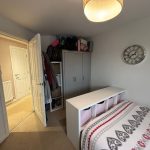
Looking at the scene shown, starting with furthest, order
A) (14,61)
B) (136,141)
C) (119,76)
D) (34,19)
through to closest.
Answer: (14,61), (119,76), (34,19), (136,141)

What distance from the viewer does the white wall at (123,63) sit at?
1.91 meters

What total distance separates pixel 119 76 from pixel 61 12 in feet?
5.90

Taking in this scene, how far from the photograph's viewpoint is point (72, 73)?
2.84 meters

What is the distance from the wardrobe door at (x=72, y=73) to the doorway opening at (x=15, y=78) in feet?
3.72

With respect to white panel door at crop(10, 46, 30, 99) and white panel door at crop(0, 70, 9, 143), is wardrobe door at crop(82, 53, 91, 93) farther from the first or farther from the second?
white panel door at crop(10, 46, 30, 99)

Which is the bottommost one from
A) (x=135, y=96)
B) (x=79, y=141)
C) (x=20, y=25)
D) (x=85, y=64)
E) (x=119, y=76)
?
(x=79, y=141)

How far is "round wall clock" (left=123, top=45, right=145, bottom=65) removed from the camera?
1.94 meters

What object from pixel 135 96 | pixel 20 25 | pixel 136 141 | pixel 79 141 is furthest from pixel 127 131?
pixel 20 25

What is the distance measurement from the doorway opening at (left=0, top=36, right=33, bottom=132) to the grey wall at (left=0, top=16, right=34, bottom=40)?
441mm

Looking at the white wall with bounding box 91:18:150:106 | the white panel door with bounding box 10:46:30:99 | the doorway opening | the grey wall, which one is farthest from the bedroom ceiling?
the white panel door with bounding box 10:46:30:99

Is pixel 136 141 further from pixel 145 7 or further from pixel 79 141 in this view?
pixel 145 7

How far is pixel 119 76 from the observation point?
7.79 feet

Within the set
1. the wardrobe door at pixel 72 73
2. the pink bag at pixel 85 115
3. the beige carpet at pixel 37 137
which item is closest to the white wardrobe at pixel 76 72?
the wardrobe door at pixel 72 73

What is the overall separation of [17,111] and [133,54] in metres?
3.19
